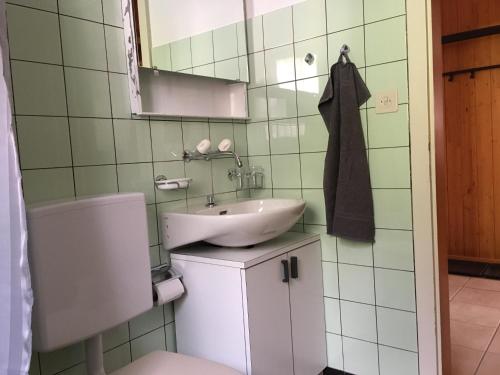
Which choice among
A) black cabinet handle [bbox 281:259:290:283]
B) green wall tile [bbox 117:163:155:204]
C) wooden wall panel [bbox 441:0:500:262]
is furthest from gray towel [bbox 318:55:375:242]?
wooden wall panel [bbox 441:0:500:262]

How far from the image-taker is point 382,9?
167cm

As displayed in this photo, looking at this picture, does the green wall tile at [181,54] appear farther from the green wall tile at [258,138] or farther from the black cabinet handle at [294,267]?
the black cabinet handle at [294,267]

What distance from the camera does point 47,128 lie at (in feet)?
4.49

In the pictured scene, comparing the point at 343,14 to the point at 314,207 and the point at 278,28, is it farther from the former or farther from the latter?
the point at 314,207

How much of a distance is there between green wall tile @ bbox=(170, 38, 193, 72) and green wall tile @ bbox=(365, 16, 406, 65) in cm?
79

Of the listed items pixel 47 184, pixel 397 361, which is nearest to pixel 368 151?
pixel 397 361

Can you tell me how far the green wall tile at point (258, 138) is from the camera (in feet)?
6.91

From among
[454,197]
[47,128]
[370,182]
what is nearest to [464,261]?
[454,197]

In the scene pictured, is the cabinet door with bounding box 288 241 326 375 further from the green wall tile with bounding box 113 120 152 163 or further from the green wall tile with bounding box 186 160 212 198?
the green wall tile with bounding box 113 120 152 163

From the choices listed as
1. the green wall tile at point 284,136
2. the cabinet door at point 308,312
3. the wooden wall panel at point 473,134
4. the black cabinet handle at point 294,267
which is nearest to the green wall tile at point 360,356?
the cabinet door at point 308,312

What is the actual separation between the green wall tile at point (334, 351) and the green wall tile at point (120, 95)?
134 centimetres

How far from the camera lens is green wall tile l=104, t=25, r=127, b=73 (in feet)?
5.08

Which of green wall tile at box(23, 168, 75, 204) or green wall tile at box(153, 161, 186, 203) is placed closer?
green wall tile at box(23, 168, 75, 204)

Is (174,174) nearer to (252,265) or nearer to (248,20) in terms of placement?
(252,265)
